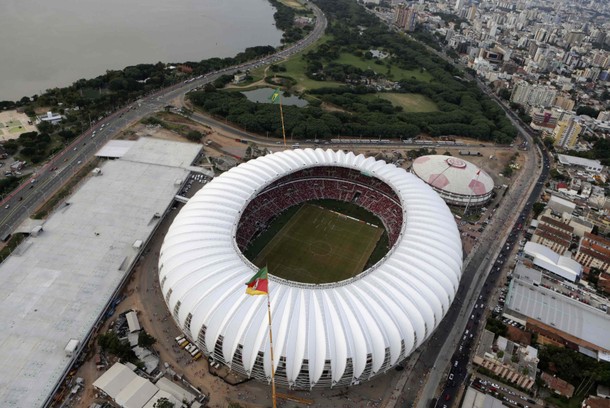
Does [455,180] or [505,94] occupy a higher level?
[505,94]

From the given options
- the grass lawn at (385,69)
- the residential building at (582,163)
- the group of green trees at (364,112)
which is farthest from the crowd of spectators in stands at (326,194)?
the grass lawn at (385,69)

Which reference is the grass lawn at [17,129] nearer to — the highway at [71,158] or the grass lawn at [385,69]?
the highway at [71,158]

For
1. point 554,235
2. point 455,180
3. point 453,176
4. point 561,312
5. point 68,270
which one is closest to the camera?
point 68,270

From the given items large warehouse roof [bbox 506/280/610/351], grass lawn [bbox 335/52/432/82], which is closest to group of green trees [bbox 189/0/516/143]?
grass lawn [bbox 335/52/432/82]

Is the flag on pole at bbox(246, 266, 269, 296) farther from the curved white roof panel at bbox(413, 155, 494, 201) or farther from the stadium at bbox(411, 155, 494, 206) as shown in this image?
the curved white roof panel at bbox(413, 155, 494, 201)

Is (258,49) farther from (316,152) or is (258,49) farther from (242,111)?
(316,152)

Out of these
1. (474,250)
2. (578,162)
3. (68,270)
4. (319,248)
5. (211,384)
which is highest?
(578,162)

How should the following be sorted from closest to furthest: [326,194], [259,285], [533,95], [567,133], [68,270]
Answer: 1. [259,285]
2. [68,270]
3. [326,194]
4. [567,133]
5. [533,95]

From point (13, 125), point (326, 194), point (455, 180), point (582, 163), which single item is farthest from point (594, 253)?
point (13, 125)

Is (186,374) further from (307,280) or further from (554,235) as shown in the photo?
(554,235)
